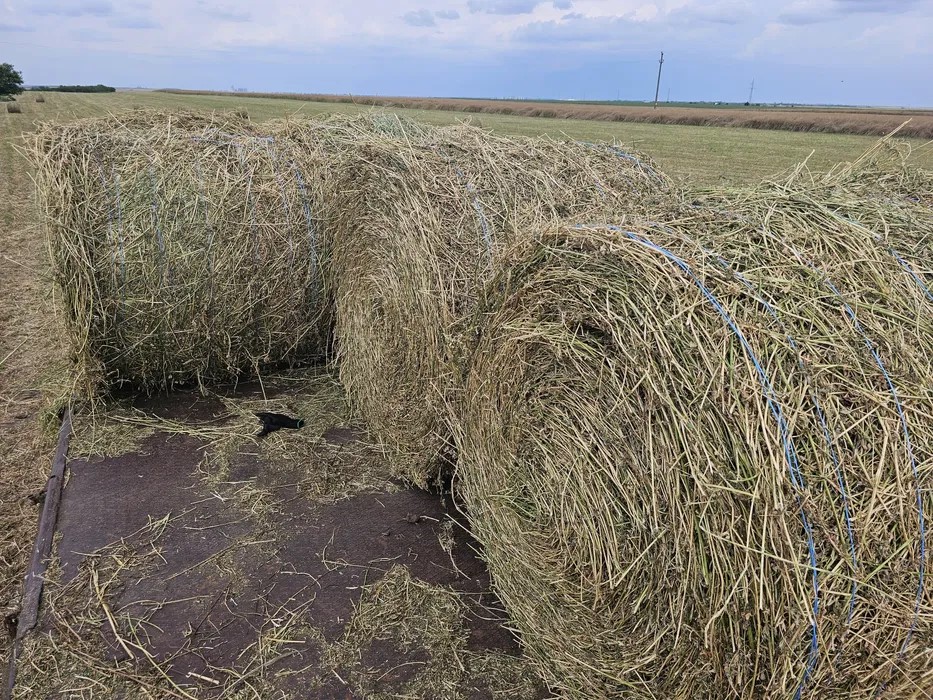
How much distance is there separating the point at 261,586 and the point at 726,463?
2651 mm

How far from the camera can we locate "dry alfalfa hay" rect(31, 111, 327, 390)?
4.90 metres

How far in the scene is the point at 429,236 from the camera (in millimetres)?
4031

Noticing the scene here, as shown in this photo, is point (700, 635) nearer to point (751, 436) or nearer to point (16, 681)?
point (751, 436)

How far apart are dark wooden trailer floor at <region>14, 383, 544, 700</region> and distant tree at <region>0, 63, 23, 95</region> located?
67.7 metres

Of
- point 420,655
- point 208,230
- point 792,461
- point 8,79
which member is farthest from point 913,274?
point 8,79

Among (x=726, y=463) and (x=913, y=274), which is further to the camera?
(x=913, y=274)

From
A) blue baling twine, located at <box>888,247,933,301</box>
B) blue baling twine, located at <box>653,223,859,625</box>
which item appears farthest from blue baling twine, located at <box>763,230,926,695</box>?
blue baling twine, located at <box>888,247,933,301</box>

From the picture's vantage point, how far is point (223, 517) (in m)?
4.12

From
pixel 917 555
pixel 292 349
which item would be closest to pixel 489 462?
pixel 917 555

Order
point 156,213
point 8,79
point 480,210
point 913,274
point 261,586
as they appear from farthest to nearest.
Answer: point 8,79 → point 156,213 → point 480,210 → point 261,586 → point 913,274

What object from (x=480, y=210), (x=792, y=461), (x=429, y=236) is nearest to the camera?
(x=792, y=461)

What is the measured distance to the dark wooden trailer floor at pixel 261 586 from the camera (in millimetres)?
3010

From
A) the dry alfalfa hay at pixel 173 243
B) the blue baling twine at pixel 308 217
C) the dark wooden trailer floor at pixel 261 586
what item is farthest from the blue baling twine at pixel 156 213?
the dark wooden trailer floor at pixel 261 586

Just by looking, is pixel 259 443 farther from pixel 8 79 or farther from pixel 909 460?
pixel 8 79
